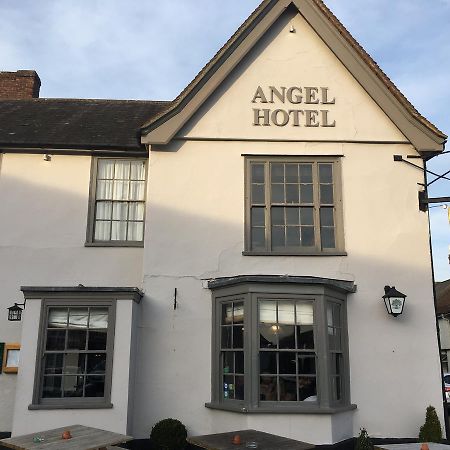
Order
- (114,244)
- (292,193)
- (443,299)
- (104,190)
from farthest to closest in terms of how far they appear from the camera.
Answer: (443,299), (104,190), (114,244), (292,193)

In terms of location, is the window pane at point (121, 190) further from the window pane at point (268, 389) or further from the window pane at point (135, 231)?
the window pane at point (268, 389)

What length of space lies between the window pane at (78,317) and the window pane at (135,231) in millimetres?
2103

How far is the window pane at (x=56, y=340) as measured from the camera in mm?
9555

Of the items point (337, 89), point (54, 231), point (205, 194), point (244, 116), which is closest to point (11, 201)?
Answer: point (54, 231)

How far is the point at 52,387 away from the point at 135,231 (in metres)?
3.58

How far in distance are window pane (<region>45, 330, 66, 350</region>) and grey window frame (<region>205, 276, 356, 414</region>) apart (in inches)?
110

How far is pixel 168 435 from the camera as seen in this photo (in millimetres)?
9281

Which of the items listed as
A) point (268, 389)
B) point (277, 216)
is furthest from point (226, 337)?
point (277, 216)

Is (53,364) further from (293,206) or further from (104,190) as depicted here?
(293,206)

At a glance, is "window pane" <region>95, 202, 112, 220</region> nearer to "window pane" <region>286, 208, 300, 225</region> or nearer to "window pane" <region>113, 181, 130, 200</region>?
"window pane" <region>113, 181, 130, 200</region>

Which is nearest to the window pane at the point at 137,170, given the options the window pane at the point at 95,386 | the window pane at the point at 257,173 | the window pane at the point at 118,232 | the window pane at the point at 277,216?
the window pane at the point at 118,232

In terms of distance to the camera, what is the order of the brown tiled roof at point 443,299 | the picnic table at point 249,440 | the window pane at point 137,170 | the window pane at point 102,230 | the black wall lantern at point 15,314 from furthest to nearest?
the brown tiled roof at point 443,299 → the window pane at point 137,170 → the window pane at point 102,230 → the black wall lantern at point 15,314 → the picnic table at point 249,440

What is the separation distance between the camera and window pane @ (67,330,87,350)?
378 inches

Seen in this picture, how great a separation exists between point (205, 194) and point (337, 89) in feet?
12.1
